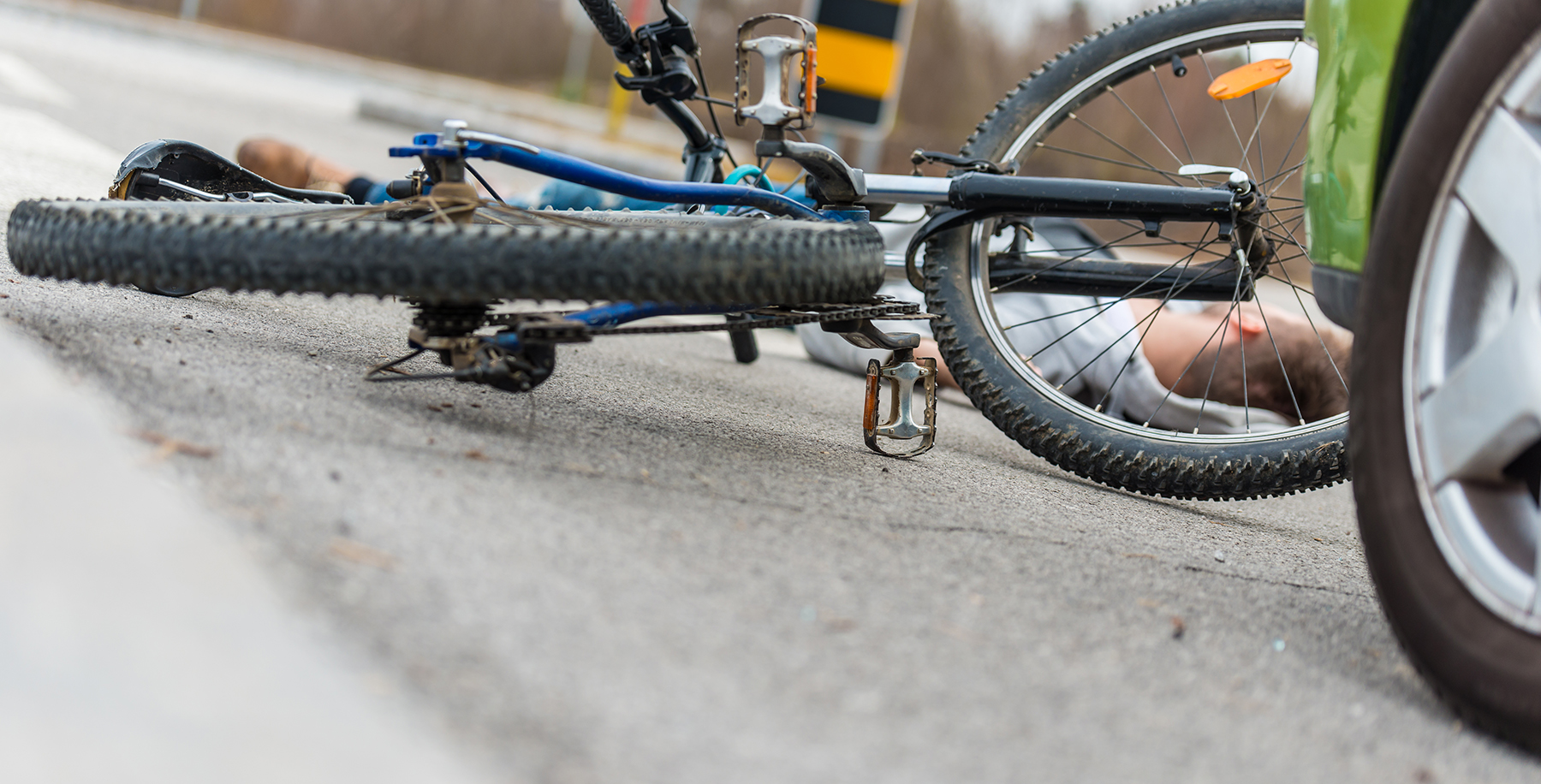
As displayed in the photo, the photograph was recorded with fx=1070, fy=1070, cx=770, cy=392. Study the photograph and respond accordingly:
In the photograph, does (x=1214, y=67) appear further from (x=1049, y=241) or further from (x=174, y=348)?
(x=174, y=348)

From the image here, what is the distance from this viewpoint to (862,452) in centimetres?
174

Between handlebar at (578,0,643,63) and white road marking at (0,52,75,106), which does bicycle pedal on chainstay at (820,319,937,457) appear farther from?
white road marking at (0,52,75,106)

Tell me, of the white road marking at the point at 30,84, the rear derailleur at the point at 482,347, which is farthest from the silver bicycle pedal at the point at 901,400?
the white road marking at the point at 30,84

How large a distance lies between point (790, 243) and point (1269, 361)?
5.83ft

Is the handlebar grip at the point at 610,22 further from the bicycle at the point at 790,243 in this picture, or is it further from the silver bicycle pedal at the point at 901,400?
the silver bicycle pedal at the point at 901,400

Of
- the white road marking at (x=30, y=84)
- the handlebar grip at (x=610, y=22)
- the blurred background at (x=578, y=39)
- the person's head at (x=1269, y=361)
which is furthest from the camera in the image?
the blurred background at (x=578, y=39)

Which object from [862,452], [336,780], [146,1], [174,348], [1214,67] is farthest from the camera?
[146,1]

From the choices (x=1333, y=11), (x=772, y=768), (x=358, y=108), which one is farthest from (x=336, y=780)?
(x=358, y=108)

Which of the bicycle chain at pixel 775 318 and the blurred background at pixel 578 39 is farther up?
the blurred background at pixel 578 39

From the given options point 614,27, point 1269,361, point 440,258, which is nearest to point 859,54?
point 1269,361

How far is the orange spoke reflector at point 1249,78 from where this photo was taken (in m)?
1.84

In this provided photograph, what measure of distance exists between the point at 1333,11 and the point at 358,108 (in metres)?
8.27

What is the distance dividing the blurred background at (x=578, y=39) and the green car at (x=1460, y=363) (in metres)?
12.0

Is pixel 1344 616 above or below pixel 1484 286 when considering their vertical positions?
below
